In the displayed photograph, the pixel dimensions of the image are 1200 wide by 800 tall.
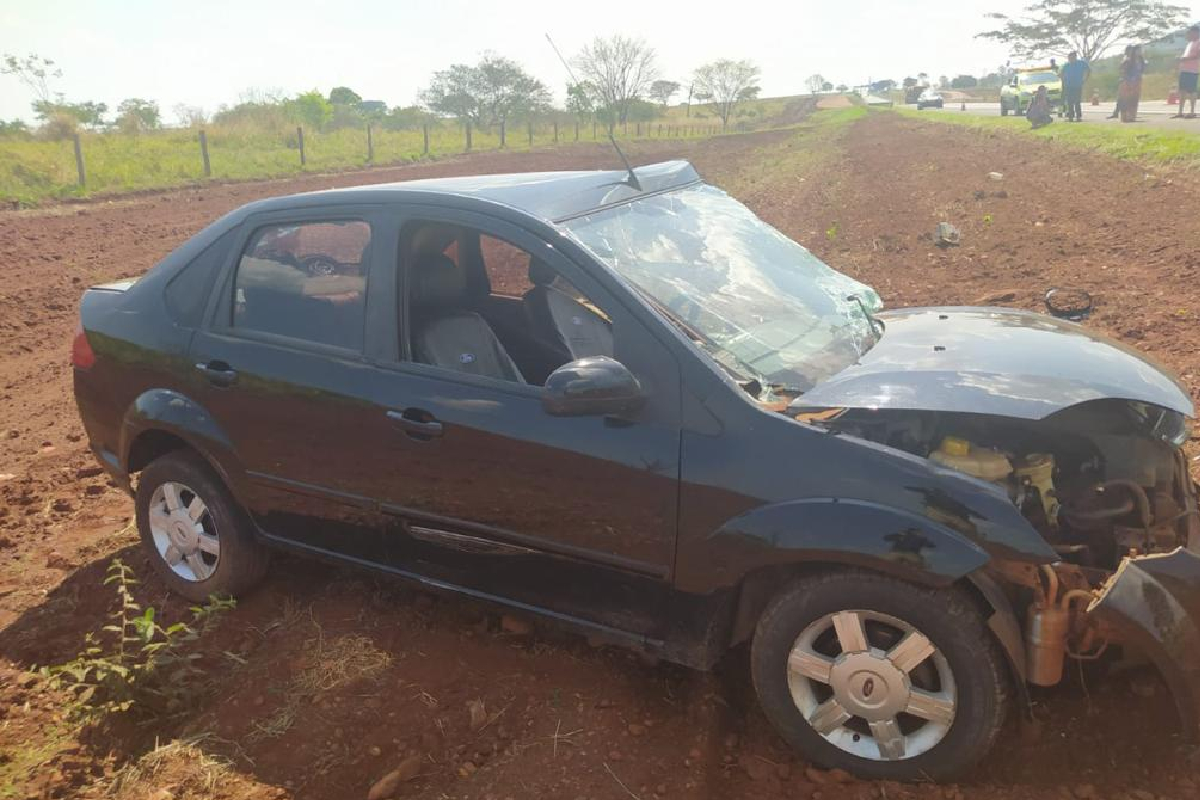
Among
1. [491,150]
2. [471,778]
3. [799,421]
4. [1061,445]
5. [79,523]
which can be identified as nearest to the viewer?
[799,421]

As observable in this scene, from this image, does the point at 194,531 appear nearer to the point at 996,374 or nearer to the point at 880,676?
the point at 880,676

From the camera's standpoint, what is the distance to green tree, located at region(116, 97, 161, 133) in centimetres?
3275

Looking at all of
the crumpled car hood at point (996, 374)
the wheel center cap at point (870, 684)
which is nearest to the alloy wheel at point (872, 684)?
the wheel center cap at point (870, 684)

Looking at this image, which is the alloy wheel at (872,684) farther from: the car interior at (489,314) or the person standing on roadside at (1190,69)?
the person standing on roadside at (1190,69)

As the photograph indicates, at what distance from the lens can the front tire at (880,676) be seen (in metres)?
2.43

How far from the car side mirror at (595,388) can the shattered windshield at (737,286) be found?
1.07 feet

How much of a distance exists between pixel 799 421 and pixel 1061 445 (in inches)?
42.6

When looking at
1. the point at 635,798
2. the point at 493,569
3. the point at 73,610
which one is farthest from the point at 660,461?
the point at 73,610

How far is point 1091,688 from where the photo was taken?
115 inches

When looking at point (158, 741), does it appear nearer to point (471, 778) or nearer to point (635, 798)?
point (471, 778)

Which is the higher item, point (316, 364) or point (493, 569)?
point (316, 364)

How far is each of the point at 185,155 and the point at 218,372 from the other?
82.5 ft

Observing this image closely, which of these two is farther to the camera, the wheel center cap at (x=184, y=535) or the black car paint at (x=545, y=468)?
the wheel center cap at (x=184, y=535)

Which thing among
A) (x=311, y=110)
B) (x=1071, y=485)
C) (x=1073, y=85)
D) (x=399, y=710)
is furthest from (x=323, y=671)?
(x=311, y=110)
